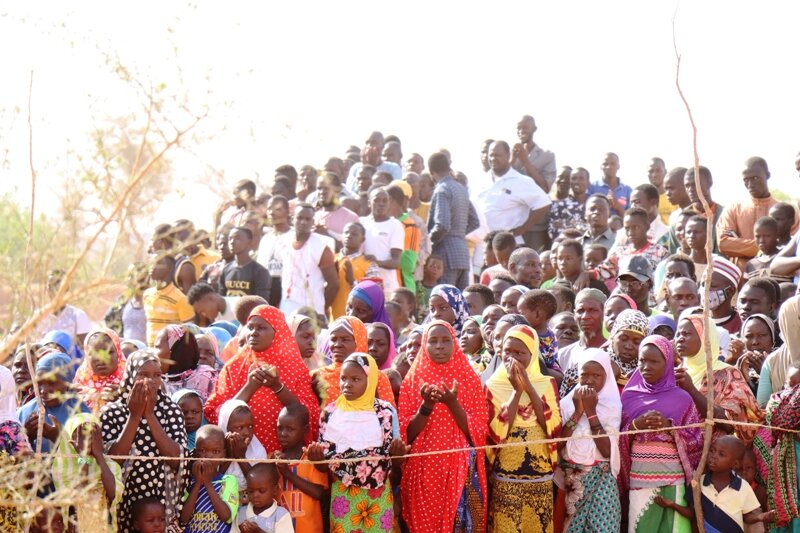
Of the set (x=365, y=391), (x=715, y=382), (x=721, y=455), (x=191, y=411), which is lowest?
(x=721, y=455)

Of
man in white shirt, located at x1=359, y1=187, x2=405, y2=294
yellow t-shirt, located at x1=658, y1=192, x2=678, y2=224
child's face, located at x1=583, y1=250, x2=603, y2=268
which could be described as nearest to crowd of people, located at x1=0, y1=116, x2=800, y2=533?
child's face, located at x1=583, y1=250, x2=603, y2=268

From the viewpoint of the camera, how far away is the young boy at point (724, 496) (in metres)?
6.60

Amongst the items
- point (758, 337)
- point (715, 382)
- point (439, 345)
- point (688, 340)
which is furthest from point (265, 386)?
point (758, 337)

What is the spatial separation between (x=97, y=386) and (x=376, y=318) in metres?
2.33

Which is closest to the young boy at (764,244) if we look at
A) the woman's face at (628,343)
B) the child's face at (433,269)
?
the woman's face at (628,343)

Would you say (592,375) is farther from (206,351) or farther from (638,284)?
(206,351)

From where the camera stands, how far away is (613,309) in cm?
796

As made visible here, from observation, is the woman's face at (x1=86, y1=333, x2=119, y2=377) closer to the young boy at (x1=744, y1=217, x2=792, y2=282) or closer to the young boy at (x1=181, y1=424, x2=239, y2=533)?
the young boy at (x1=181, y1=424, x2=239, y2=533)

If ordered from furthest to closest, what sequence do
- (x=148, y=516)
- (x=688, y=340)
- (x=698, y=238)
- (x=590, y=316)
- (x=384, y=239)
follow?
1. (x=384, y=239)
2. (x=698, y=238)
3. (x=590, y=316)
4. (x=688, y=340)
5. (x=148, y=516)

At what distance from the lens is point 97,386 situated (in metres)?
6.66

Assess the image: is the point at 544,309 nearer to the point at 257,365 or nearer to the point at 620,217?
the point at 257,365

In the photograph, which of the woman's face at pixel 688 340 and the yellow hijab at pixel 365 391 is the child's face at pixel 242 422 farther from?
the woman's face at pixel 688 340

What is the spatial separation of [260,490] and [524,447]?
157 cm

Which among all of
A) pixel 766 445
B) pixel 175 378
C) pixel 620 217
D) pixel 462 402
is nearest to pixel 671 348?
pixel 766 445
